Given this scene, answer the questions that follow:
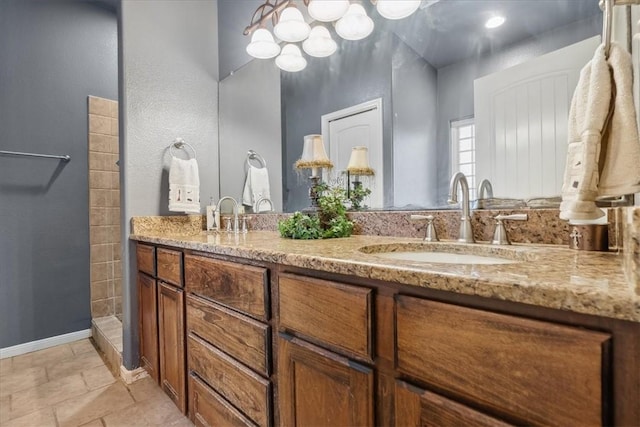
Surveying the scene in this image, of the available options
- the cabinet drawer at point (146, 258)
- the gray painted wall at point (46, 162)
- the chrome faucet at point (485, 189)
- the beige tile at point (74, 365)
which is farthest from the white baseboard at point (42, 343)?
the chrome faucet at point (485, 189)

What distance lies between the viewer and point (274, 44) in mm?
1957

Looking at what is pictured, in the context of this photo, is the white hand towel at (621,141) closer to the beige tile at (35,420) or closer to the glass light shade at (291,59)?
the glass light shade at (291,59)

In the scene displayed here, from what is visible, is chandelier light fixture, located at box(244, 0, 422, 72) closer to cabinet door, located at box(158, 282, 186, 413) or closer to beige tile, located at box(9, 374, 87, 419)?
cabinet door, located at box(158, 282, 186, 413)

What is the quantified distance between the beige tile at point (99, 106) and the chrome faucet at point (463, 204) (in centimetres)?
276

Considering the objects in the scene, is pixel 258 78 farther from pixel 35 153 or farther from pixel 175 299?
pixel 35 153

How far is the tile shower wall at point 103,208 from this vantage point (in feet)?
8.60

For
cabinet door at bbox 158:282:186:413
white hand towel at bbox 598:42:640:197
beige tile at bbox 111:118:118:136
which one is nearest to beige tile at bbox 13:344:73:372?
cabinet door at bbox 158:282:186:413

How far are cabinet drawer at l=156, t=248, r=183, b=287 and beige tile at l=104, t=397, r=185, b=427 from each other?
660mm

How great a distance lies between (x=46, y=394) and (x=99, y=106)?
6.67 feet

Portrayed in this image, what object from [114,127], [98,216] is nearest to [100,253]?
[98,216]

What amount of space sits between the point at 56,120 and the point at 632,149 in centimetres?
319

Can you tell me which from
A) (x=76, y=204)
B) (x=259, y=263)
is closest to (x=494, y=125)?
(x=259, y=263)

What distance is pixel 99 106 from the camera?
8.66 ft

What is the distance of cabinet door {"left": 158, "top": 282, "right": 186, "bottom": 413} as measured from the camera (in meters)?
1.43
